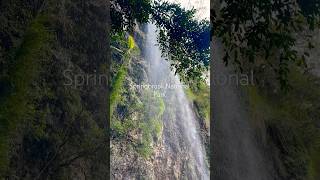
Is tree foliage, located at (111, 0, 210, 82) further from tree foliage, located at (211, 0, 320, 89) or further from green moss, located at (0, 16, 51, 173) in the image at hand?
tree foliage, located at (211, 0, 320, 89)

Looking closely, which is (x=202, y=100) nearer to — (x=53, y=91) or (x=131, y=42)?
(x=131, y=42)

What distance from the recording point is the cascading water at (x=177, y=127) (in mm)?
24672

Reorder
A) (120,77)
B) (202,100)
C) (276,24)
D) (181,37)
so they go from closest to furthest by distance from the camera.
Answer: (276,24), (181,37), (120,77), (202,100)

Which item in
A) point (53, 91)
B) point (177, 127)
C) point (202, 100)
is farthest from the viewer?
point (202, 100)

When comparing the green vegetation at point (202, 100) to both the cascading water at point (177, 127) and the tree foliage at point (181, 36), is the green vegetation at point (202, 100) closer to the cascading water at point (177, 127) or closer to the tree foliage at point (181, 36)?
the cascading water at point (177, 127)

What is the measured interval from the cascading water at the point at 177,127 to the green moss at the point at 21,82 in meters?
20.3

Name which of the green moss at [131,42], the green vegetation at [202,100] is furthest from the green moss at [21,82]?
the green vegetation at [202,100]

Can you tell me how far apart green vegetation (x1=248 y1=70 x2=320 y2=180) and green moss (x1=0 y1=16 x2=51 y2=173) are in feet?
7.96

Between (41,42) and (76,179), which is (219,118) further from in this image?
(41,42)

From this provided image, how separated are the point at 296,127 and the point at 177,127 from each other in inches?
904

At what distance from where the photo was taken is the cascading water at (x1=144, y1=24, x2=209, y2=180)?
971 inches

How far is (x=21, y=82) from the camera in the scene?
13.5 ft

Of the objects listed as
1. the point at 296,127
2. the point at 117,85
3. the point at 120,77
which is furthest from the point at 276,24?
the point at 120,77

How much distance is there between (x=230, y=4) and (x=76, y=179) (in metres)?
2.58
